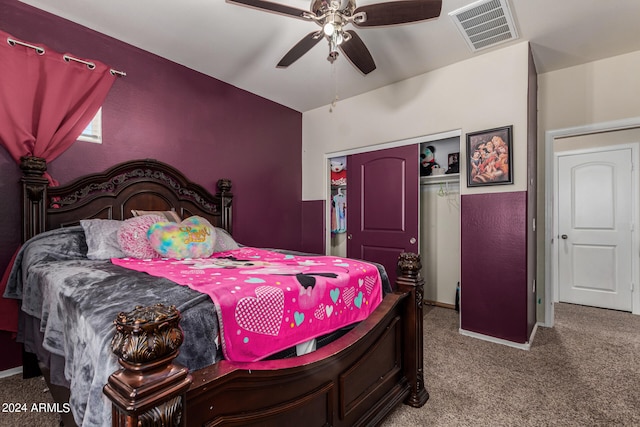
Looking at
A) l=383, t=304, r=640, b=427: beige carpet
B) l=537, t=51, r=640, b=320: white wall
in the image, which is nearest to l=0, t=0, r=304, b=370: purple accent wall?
l=383, t=304, r=640, b=427: beige carpet

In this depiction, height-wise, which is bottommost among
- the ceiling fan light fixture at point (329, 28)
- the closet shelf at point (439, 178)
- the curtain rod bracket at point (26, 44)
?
the closet shelf at point (439, 178)

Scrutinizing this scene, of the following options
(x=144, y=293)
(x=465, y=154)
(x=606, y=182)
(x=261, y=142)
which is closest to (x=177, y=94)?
(x=261, y=142)

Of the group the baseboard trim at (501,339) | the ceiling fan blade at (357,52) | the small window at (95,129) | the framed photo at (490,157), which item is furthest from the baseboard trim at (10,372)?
the framed photo at (490,157)

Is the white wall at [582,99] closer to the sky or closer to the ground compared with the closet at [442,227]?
closer to the sky

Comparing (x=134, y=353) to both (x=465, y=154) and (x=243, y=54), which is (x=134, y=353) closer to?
(x=243, y=54)

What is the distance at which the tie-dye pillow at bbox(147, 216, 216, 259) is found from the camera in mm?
2045

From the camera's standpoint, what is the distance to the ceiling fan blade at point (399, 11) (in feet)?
5.50

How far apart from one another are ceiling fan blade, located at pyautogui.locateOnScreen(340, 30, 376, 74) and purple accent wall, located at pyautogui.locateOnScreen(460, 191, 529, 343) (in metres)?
1.54

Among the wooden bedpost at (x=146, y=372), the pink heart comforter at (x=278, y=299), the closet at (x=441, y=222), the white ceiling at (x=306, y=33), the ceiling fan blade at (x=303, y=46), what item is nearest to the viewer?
the wooden bedpost at (x=146, y=372)

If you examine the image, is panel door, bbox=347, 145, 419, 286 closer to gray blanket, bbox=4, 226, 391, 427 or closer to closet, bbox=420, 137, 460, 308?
closet, bbox=420, 137, 460, 308

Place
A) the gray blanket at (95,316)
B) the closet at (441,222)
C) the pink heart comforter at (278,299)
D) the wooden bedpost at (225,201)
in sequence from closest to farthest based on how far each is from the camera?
1. the gray blanket at (95,316)
2. the pink heart comforter at (278,299)
3. the wooden bedpost at (225,201)
4. the closet at (441,222)

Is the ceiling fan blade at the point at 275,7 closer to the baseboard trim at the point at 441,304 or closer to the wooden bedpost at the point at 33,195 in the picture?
the wooden bedpost at the point at 33,195

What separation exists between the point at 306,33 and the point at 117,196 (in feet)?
6.78

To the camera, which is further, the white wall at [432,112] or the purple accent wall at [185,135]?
the white wall at [432,112]
